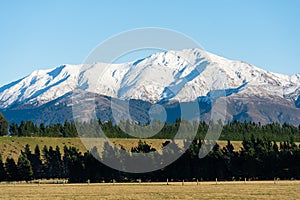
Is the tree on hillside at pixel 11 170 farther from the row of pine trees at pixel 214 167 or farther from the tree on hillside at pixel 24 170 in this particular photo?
the row of pine trees at pixel 214 167

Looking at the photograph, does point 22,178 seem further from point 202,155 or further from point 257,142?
point 257,142

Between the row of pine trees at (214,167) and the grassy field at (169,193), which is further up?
the grassy field at (169,193)

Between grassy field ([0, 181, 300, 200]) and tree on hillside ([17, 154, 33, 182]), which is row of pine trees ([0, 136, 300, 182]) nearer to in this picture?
tree on hillside ([17, 154, 33, 182])

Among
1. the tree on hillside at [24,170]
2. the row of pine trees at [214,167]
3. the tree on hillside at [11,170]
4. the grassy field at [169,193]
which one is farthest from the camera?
the tree on hillside at [24,170]

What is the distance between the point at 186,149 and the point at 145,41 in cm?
7025

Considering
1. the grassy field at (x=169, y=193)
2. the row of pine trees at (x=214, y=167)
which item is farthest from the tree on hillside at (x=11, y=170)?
the grassy field at (x=169, y=193)

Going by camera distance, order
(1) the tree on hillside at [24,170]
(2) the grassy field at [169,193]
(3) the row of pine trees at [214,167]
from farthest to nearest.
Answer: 1. (1) the tree on hillside at [24,170]
2. (3) the row of pine trees at [214,167]
3. (2) the grassy field at [169,193]

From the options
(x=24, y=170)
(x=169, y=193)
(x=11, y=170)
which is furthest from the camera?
(x=24, y=170)

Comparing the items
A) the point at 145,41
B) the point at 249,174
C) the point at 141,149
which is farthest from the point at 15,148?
the point at 145,41

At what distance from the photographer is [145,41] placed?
65750 mm

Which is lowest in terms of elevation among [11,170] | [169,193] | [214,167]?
[11,170]

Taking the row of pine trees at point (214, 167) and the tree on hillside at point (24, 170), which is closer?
the row of pine trees at point (214, 167)

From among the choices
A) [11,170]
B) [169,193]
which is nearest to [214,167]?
[11,170]

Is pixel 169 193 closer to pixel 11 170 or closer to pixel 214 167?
pixel 214 167
